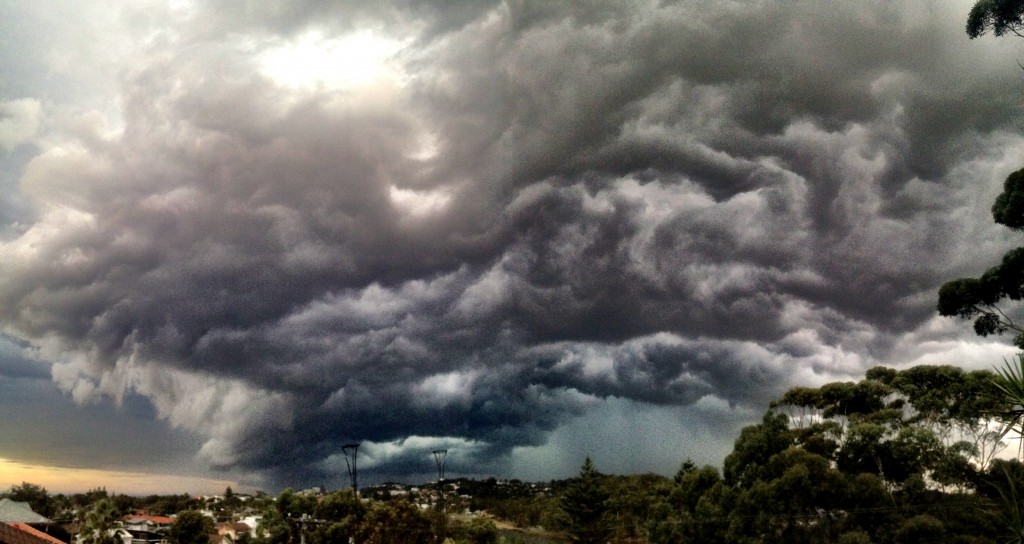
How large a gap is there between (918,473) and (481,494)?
453 feet

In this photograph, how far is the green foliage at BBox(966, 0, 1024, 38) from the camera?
18234 mm

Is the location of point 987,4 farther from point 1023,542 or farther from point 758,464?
point 758,464

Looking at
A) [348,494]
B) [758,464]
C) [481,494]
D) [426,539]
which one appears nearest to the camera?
[758,464]

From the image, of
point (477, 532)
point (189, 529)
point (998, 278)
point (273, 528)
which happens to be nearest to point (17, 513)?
point (273, 528)

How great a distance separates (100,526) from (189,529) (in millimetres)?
8182

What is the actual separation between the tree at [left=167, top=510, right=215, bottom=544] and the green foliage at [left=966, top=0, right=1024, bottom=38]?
6333 centimetres

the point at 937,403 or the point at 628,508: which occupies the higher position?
the point at 937,403

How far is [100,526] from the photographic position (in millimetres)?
53219

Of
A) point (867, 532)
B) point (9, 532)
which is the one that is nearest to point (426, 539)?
point (867, 532)

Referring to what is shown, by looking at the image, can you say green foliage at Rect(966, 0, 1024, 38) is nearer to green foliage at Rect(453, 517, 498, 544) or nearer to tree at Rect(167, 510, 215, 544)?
green foliage at Rect(453, 517, 498, 544)

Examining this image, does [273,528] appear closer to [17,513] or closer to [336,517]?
[336,517]

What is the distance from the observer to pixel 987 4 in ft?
60.7

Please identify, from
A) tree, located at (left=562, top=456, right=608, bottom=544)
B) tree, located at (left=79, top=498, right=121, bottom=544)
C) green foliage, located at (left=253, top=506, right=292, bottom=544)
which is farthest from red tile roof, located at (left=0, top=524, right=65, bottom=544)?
tree, located at (left=562, top=456, right=608, bottom=544)

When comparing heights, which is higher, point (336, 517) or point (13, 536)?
point (13, 536)
